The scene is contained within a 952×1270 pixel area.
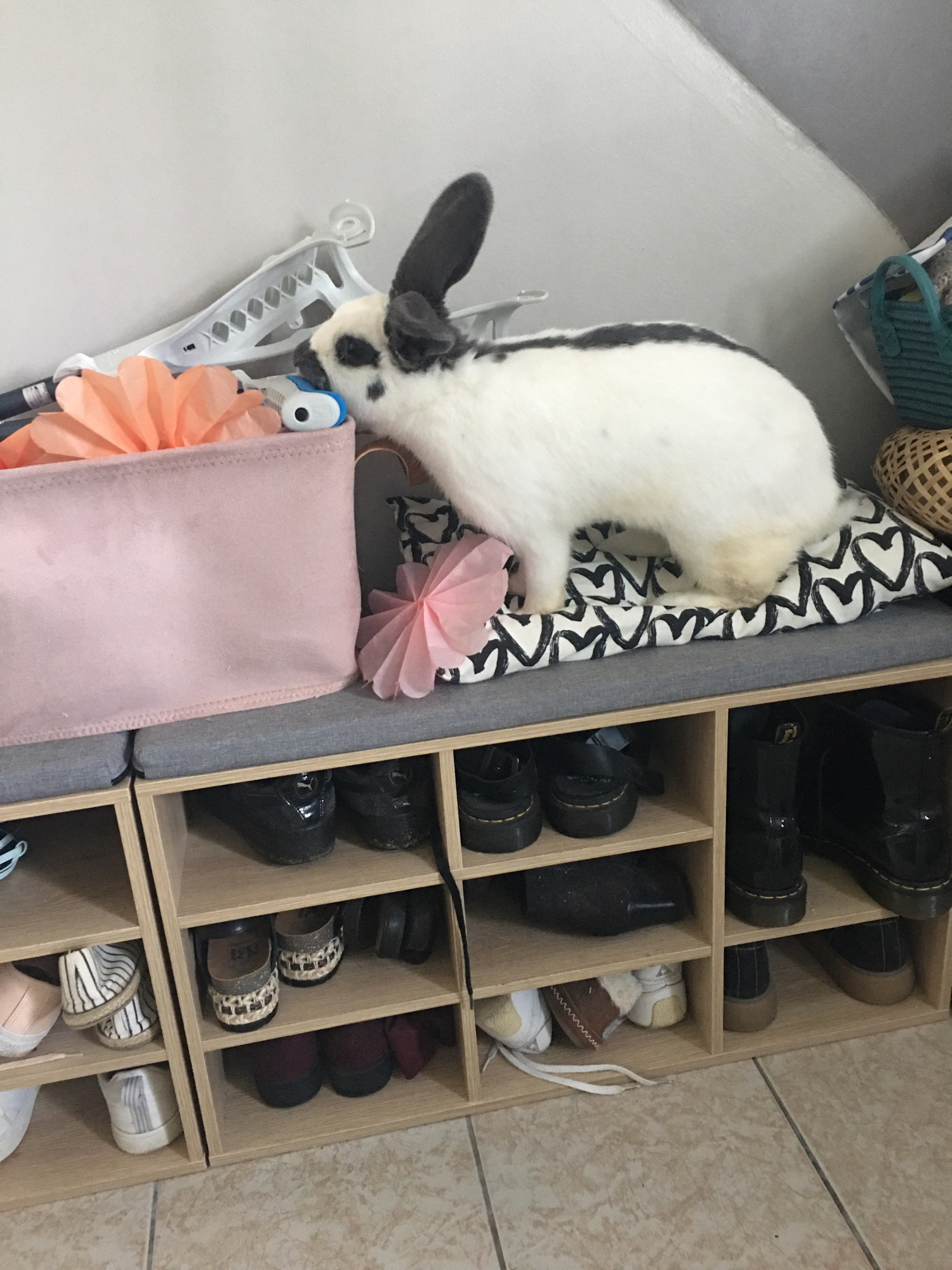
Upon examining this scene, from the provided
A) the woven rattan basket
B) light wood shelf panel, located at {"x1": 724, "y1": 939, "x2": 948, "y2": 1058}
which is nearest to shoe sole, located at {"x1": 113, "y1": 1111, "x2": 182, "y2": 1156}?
light wood shelf panel, located at {"x1": 724, "y1": 939, "x2": 948, "y2": 1058}

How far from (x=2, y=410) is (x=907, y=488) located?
1.11m

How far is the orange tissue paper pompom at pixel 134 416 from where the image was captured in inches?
37.8

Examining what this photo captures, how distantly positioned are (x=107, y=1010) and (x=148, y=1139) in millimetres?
206

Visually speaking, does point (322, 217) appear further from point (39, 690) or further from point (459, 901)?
point (459, 901)

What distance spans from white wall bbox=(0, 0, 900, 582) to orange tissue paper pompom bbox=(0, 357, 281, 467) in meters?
0.33

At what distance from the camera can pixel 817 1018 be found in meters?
1.28

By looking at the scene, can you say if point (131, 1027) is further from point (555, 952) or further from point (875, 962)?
point (875, 962)

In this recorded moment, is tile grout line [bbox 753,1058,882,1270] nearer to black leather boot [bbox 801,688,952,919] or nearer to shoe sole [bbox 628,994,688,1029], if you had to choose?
shoe sole [bbox 628,994,688,1029]

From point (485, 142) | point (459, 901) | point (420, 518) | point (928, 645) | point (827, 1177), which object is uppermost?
point (485, 142)

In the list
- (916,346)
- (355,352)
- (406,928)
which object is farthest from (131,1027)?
(916,346)

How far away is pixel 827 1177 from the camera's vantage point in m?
1.11

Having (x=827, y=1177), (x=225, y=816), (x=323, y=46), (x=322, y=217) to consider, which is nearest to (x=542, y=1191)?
(x=827, y=1177)

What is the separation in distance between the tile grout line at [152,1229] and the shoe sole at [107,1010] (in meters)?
0.22

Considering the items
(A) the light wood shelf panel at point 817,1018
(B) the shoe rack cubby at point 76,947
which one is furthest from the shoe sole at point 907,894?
(B) the shoe rack cubby at point 76,947
